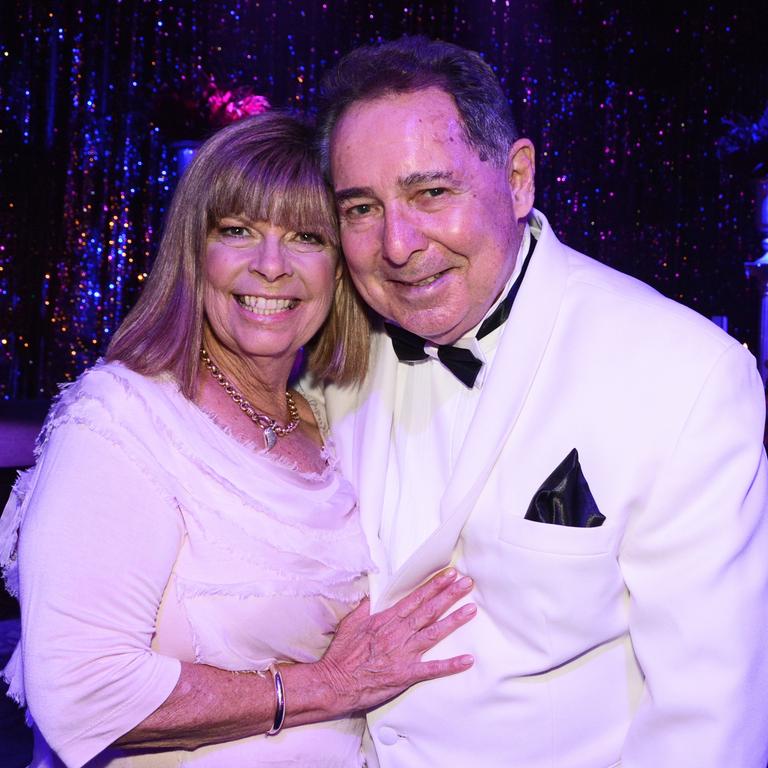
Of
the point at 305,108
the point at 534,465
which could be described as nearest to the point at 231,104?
the point at 305,108

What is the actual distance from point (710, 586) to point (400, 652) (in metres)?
0.61

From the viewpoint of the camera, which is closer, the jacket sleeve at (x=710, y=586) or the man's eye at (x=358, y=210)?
the jacket sleeve at (x=710, y=586)

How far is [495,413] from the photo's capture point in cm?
171

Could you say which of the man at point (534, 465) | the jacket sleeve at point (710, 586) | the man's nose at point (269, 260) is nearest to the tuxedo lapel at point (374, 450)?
the man at point (534, 465)

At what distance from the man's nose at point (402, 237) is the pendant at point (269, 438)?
514mm

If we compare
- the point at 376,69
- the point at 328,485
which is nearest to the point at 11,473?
the point at 328,485

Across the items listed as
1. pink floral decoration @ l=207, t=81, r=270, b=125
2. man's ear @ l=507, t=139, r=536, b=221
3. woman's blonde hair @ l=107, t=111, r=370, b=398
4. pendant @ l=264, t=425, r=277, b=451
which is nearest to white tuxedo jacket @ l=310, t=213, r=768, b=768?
man's ear @ l=507, t=139, r=536, b=221

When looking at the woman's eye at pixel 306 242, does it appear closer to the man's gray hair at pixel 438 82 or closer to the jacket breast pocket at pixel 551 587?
the man's gray hair at pixel 438 82

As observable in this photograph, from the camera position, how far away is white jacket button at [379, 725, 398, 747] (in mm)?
1811

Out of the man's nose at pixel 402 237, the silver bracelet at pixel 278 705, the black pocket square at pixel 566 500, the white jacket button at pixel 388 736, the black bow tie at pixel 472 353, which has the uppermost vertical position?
the man's nose at pixel 402 237

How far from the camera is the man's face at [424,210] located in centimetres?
184

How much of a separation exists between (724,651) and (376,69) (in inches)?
53.1

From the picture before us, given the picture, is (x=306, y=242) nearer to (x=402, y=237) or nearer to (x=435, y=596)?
(x=402, y=237)

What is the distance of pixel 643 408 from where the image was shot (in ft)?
5.34
